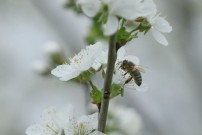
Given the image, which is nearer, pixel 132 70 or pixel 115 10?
pixel 115 10

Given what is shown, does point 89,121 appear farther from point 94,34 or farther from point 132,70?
point 94,34

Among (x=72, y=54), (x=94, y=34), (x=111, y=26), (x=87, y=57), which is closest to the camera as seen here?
(x=111, y=26)

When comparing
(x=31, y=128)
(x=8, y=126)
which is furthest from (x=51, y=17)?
(x=31, y=128)

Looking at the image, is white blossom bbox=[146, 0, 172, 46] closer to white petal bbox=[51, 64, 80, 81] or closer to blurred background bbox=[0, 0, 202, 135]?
white petal bbox=[51, 64, 80, 81]

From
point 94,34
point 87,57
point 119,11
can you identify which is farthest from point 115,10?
point 94,34

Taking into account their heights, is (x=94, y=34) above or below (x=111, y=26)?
above

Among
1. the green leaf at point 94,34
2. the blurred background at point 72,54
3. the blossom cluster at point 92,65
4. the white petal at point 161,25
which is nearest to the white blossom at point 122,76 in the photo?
the blossom cluster at point 92,65

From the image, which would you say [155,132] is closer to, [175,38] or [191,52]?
[191,52]

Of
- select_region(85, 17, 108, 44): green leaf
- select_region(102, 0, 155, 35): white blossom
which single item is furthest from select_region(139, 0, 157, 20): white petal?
select_region(85, 17, 108, 44): green leaf
